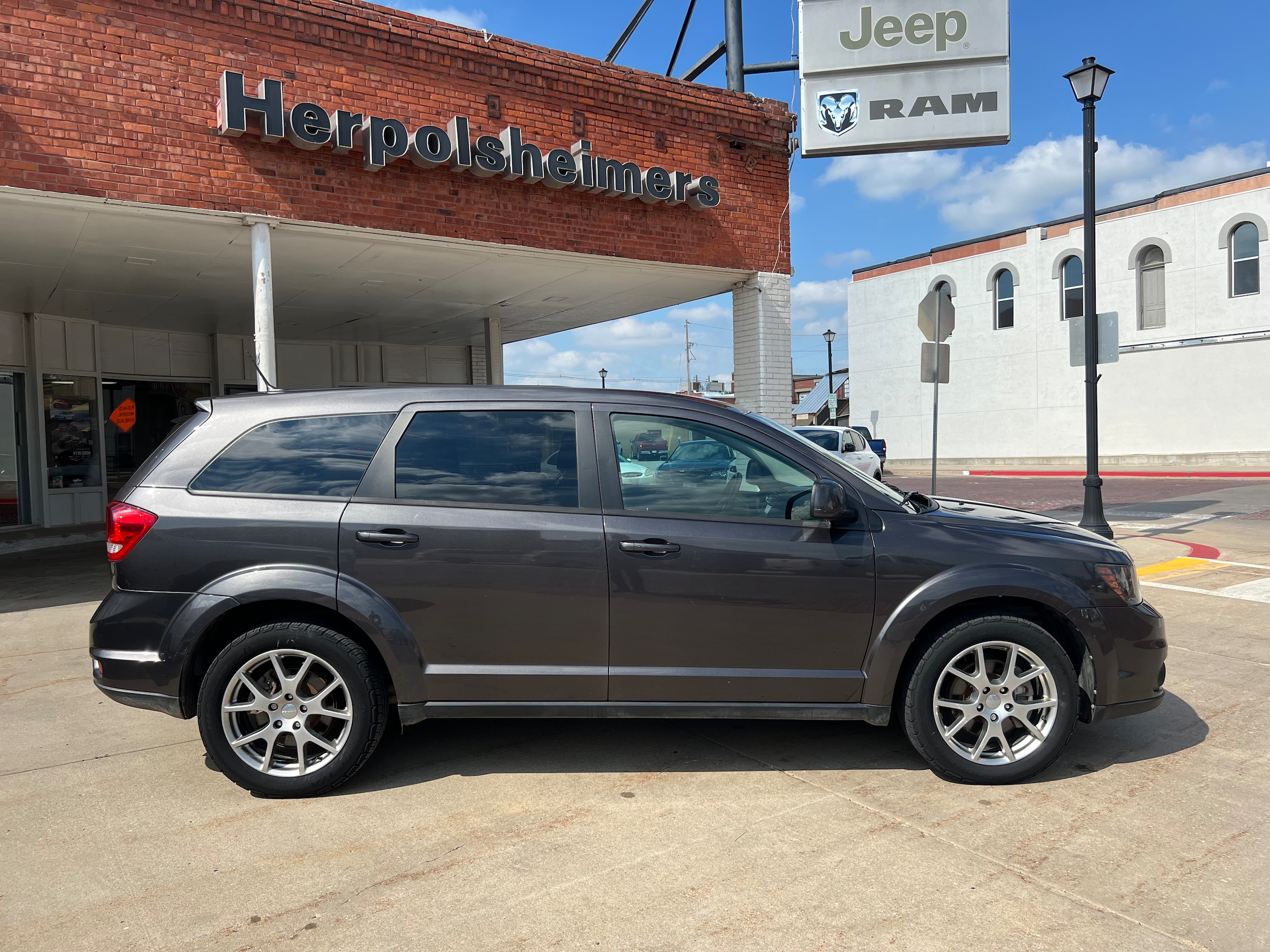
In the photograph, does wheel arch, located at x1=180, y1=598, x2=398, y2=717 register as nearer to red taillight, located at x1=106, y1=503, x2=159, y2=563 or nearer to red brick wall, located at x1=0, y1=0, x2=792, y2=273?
red taillight, located at x1=106, y1=503, x2=159, y2=563

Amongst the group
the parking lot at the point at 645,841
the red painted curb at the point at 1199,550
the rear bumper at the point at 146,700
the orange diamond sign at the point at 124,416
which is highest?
the orange diamond sign at the point at 124,416

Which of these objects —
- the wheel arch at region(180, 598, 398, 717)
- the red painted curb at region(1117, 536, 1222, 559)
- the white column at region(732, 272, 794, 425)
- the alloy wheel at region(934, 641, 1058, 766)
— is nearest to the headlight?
the alloy wheel at region(934, 641, 1058, 766)

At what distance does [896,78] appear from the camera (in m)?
12.5

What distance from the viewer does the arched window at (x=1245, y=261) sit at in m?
27.5

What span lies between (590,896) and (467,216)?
8713mm

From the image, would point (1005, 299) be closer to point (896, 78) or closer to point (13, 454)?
point (896, 78)

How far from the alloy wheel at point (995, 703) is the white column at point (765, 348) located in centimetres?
856

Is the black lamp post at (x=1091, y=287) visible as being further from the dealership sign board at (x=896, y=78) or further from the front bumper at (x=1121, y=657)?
the front bumper at (x=1121, y=657)

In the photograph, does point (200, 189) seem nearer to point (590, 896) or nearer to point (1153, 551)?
point (590, 896)

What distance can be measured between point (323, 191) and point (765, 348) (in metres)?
6.12

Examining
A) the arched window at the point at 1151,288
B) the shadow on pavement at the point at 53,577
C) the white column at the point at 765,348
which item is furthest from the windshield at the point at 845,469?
the arched window at the point at 1151,288

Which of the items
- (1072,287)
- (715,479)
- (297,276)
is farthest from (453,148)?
(1072,287)

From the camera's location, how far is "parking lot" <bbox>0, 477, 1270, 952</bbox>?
2.87 meters

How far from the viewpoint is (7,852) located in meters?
3.46
